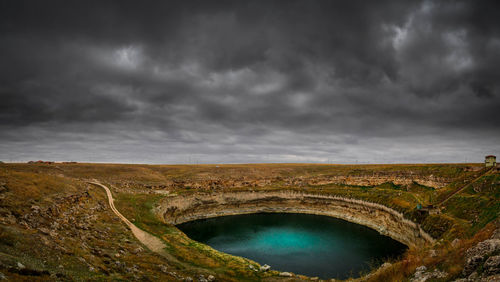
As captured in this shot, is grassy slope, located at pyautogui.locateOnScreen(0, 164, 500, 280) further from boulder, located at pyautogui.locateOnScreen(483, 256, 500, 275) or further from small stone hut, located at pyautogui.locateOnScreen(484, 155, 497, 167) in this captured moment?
small stone hut, located at pyautogui.locateOnScreen(484, 155, 497, 167)

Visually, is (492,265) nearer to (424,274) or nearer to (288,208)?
(424,274)

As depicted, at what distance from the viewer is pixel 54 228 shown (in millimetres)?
17953

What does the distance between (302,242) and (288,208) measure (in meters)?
31.6

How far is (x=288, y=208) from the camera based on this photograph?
78875mm

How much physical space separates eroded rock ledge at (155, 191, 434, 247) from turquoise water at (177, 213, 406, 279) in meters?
2.75

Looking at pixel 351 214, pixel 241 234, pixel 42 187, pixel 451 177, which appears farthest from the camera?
pixel 351 214

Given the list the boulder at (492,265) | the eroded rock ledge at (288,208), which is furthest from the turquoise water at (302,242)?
the boulder at (492,265)

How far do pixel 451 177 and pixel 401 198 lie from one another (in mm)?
18699

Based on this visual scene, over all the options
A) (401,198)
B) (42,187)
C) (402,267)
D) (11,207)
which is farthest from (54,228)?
(401,198)

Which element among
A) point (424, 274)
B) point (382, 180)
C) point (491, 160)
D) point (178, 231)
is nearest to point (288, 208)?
point (382, 180)

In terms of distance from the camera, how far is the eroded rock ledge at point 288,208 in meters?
50.1

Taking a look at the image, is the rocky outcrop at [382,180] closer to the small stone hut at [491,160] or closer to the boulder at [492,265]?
the small stone hut at [491,160]

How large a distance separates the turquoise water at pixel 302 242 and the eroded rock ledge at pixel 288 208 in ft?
9.03

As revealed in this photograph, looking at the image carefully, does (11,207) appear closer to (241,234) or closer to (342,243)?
(241,234)
